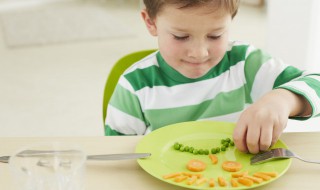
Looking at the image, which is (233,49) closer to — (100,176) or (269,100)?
(269,100)

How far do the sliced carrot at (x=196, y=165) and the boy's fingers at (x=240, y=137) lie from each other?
81 millimetres

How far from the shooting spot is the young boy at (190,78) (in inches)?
39.1

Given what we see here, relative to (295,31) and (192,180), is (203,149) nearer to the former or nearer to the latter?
(192,180)

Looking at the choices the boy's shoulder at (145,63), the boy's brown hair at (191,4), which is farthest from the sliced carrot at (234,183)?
the boy's shoulder at (145,63)

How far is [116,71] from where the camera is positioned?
1266 mm

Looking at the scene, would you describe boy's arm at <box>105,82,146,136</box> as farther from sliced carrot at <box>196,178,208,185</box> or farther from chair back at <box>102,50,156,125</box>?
sliced carrot at <box>196,178,208,185</box>

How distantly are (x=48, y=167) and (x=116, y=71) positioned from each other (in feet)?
1.95

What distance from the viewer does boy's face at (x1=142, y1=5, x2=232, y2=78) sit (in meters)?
0.96

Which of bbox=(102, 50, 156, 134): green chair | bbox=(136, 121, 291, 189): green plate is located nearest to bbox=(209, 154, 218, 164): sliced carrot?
bbox=(136, 121, 291, 189): green plate

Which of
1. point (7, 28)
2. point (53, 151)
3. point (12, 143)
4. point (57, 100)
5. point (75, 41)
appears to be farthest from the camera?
point (7, 28)

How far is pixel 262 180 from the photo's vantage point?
29.1 inches

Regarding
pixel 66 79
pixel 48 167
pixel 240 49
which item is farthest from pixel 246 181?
pixel 66 79

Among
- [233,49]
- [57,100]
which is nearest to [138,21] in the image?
[57,100]

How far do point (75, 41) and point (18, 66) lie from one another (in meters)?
0.58
